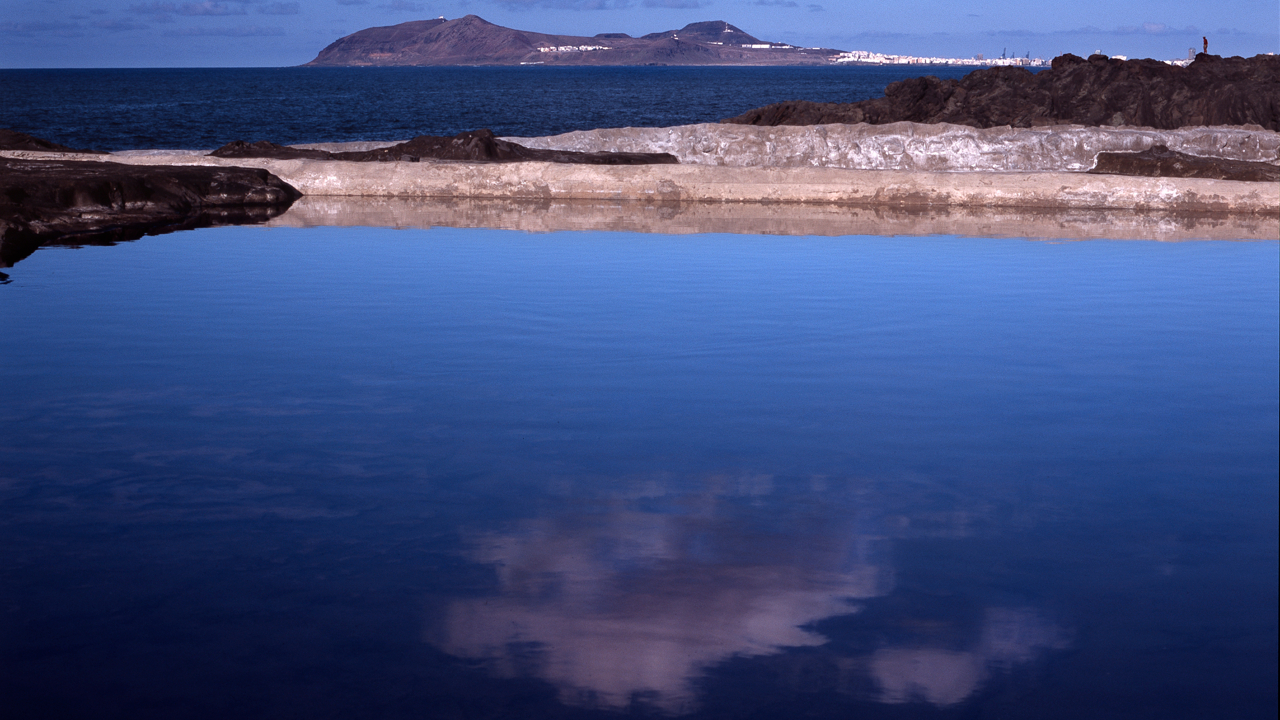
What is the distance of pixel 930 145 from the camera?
701 inches

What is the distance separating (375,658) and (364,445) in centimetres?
185

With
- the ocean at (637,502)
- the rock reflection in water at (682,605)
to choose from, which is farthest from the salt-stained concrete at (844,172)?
the rock reflection in water at (682,605)

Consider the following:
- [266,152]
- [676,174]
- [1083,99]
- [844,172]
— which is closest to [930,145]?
[844,172]

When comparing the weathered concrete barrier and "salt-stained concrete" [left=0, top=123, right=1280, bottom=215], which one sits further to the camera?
"salt-stained concrete" [left=0, top=123, right=1280, bottom=215]

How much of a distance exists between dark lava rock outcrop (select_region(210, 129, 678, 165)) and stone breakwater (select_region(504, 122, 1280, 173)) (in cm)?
74

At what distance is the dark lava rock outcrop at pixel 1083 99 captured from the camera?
936 inches

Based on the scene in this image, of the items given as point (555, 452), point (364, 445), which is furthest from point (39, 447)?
point (555, 452)

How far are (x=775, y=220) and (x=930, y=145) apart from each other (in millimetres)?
5482

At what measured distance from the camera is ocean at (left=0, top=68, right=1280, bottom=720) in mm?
2773

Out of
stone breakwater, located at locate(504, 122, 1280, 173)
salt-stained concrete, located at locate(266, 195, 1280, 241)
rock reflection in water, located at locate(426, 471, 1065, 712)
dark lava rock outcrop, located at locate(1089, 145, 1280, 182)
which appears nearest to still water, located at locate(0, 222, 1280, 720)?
rock reflection in water, located at locate(426, 471, 1065, 712)

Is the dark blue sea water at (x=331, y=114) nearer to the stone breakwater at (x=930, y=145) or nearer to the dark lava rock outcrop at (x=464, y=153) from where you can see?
the dark lava rock outcrop at (x=464, y=153)

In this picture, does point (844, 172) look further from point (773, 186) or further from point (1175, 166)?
point (1175, 166)

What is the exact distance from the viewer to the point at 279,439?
4.66m

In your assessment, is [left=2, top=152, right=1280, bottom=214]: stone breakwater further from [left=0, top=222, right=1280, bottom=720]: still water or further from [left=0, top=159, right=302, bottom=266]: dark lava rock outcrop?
[left=0, top=222, right=1280, bottom=720]: still water
